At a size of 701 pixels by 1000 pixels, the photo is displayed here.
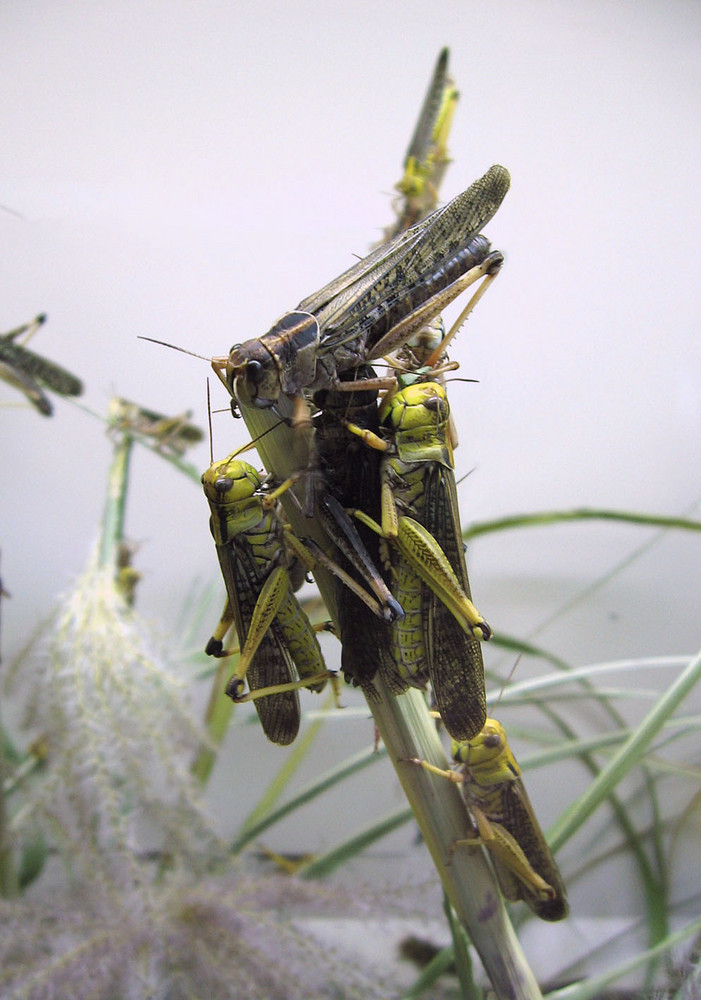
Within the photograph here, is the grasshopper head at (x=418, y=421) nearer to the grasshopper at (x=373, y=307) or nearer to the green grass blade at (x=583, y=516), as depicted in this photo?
the grasshopper at (x=373, y=307)

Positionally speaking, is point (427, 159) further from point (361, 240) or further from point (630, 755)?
point (630, 755)

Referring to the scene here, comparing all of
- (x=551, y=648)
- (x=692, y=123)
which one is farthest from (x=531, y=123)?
(x=551, y=648)

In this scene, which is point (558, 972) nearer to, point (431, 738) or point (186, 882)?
point (186, 882)

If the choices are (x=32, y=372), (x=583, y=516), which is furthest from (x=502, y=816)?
(x=32, y=372)

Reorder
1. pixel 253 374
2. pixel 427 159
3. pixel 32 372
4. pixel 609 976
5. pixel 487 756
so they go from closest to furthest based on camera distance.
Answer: pixel 253 374 < pixel 487 756 < pixel 609 976 < pixel 427 159 < pixel 32 372

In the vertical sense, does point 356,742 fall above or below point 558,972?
above

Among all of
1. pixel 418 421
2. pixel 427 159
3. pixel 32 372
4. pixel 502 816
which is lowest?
pixel 502 816

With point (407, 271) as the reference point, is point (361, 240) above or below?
above

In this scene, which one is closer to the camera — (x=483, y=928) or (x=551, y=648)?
(x=483, y=928)
